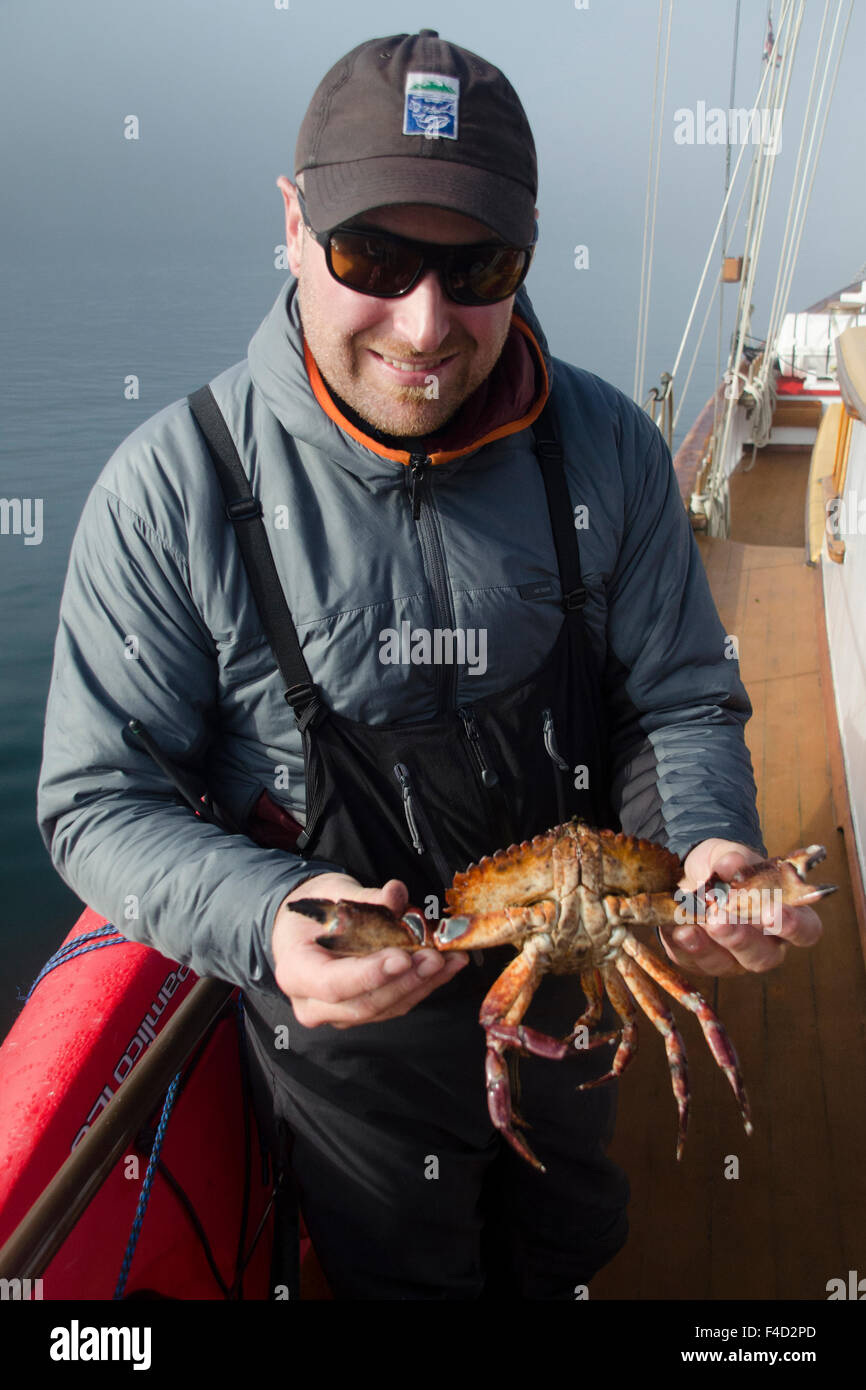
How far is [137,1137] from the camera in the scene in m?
2.06

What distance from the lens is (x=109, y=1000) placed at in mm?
2264

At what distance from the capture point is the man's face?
5.39 feet

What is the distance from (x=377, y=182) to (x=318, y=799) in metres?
1.07

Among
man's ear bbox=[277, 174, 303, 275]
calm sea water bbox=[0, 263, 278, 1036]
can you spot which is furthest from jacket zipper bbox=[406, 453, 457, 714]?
calm sea water bbox=[0, 263, 278, 1036]

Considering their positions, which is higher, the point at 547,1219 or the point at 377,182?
the point at 377,182

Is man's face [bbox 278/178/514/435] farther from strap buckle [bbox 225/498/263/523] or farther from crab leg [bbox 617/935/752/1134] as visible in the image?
crab leg [bbox 617/935/752/1134]

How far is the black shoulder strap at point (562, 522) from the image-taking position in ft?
6.24

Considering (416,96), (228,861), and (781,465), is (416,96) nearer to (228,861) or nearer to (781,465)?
(228,861)

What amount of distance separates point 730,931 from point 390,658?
770 mm

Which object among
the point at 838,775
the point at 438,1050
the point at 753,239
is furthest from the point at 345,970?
the point at 753,239

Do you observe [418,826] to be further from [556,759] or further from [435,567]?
[435,567]

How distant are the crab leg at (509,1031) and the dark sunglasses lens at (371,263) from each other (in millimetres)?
1207

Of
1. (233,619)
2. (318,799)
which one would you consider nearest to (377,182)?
(233,619)

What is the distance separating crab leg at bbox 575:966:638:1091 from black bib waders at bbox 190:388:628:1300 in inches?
7.4
